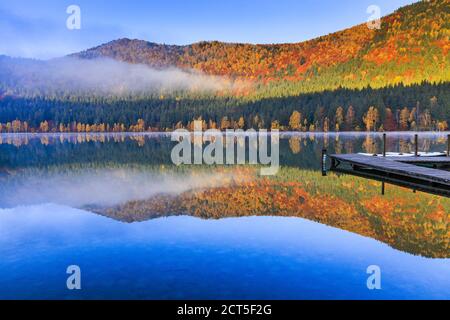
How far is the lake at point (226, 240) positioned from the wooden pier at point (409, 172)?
32.0 inches

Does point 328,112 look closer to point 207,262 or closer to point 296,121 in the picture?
point 296,121

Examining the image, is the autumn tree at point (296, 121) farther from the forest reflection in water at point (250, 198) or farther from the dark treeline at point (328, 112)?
the forest reflection in water at point (250, 198)

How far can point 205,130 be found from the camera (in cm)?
17388

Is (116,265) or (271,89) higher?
(271,89)

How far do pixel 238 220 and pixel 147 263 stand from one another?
620cm

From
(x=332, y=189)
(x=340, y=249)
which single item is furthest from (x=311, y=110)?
(x=340, y=249)

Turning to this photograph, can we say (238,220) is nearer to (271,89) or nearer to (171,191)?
(171,191)

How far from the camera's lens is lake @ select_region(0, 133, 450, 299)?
10.2 meters

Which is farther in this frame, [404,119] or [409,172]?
[404,119]

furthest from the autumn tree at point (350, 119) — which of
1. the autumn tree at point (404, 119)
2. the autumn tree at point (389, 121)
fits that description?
the autumn tree at point (404, 119)

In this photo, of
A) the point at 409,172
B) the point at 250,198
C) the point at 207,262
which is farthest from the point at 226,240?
the point at 409,172

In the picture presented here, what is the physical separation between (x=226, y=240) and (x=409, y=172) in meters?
11.6

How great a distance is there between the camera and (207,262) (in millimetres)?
12047
